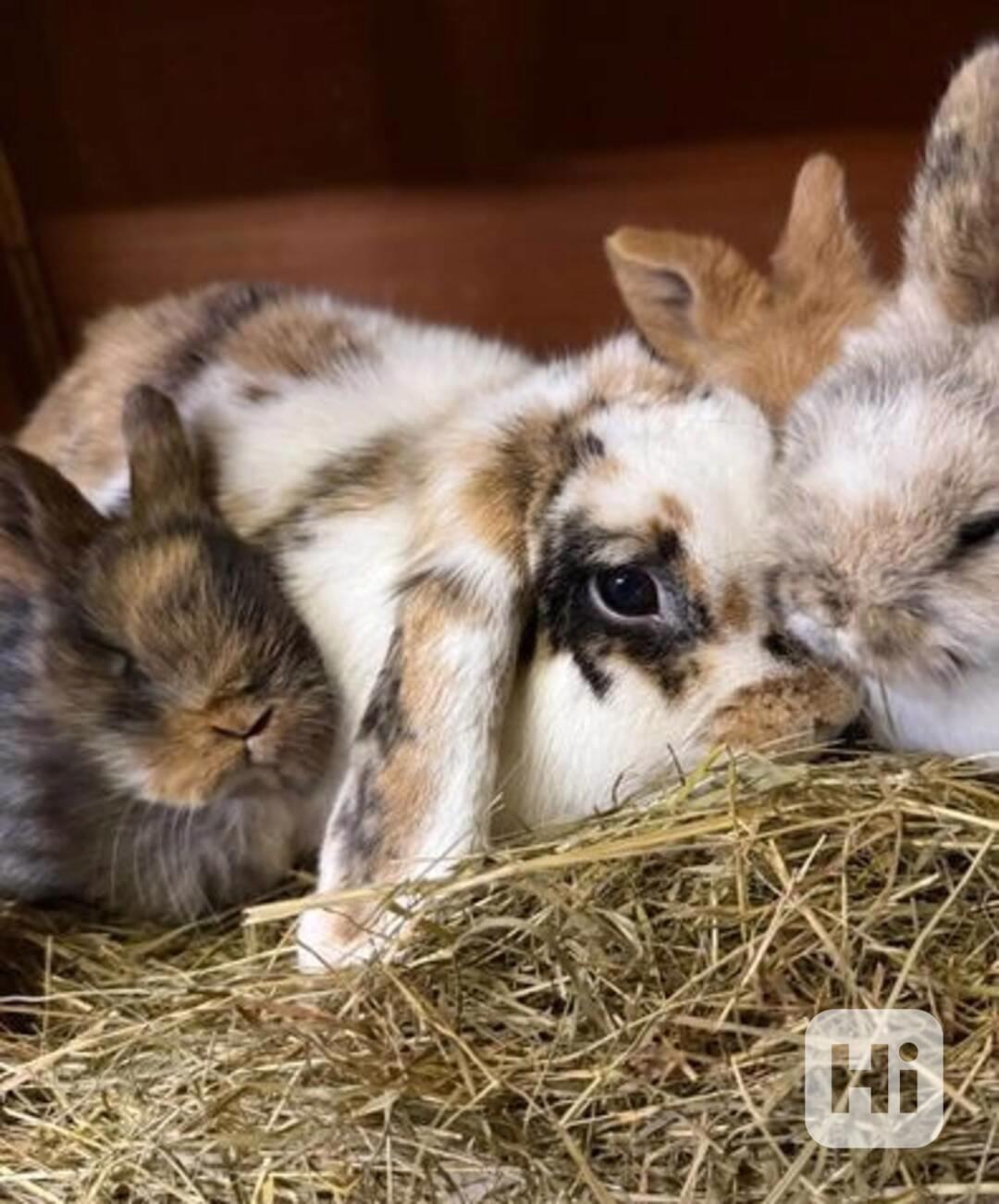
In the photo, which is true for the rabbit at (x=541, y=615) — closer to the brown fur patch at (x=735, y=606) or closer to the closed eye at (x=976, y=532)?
the brown fur patch at (x=735, y=606)

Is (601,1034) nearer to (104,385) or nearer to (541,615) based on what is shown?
(541,615)

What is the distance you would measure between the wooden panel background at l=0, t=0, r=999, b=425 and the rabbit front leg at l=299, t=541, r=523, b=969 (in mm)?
903

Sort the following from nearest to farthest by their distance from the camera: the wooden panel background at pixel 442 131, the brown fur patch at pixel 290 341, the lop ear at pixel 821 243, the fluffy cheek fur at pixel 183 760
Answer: the fluffy cheek fur at pixel 183 760, the lop ear at pixel 821 243, the brown fur patch at pixel 290 341, the wooden panel background at pixel 442 131

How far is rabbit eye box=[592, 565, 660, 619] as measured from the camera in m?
1.55

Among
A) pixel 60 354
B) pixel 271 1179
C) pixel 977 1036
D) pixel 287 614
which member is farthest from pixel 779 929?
pixel 60 354

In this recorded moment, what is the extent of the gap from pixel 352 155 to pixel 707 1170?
153 cm

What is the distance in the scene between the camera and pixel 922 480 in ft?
4.48

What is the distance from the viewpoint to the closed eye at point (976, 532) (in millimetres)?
1356

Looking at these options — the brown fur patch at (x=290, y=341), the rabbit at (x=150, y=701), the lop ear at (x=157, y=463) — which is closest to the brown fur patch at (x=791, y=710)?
the rabbit at (x=150, y=701)

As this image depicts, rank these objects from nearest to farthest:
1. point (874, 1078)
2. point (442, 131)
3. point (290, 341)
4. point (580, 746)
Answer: point (874, 1078)
point (580, 746)
point (290, 341)
point (442, 131)

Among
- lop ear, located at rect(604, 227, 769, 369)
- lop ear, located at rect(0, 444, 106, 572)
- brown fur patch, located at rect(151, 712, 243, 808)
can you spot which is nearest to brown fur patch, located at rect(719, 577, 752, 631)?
lop ear, located at rect(604, 227, 769, 369)

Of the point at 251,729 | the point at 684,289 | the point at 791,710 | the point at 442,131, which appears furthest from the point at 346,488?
the point at 442,131

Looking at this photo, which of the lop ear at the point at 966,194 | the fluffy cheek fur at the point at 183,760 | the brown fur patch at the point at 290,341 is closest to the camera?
the lop ear at the point at 966,194

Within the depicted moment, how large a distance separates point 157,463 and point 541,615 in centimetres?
41
